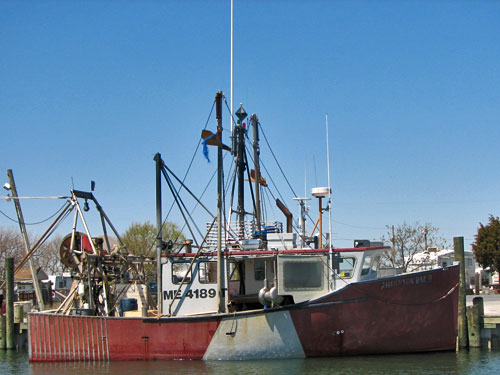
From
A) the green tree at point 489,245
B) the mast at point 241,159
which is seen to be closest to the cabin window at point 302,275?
the mast at point 241,159

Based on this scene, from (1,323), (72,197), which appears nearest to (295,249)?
(72,197)

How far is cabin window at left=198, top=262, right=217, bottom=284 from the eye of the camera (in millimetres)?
19944

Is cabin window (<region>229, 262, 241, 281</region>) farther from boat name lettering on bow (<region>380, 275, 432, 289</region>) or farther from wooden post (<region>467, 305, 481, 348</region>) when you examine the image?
wooden post (<region>467, 305, 481, 348</region>)

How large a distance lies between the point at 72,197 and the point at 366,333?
11.0m

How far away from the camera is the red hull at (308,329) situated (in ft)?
61.0

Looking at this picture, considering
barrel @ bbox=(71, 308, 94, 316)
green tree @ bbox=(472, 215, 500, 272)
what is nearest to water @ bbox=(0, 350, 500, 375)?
barrel @ bbox=(71, 308, 94, 316)

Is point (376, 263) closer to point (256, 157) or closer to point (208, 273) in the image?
point (208, 273)

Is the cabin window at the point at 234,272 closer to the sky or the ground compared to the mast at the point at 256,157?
closer to the ground

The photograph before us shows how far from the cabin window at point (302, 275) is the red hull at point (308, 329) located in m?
0.63

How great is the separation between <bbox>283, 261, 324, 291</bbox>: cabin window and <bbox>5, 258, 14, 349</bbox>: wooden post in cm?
1189

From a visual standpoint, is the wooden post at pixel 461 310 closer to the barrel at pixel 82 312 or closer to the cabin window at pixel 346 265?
the cabin window at pixel 346 265

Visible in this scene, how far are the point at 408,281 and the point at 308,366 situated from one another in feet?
13.3

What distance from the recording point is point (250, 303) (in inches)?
834

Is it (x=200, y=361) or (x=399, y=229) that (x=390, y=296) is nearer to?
(x=200, y=361)
